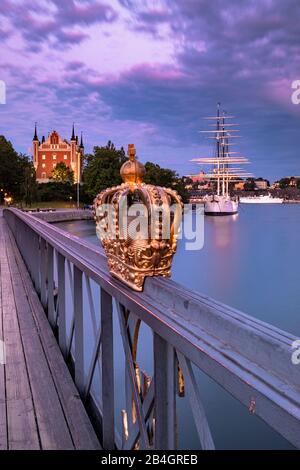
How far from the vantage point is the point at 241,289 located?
21.2m

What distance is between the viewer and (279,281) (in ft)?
75.3

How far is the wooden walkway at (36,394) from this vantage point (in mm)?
2520

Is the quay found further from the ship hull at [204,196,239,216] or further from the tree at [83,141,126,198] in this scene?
the ship hull at [204,196,239,216]

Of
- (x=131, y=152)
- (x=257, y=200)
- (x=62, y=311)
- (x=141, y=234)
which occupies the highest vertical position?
(x=257, y=200)

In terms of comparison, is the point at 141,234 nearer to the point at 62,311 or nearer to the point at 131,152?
the point at 131,152

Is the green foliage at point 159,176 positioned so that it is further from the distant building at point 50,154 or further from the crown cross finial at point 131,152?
the crown cross finial at point 131,152

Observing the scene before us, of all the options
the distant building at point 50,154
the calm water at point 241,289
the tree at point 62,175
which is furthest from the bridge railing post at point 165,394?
the distant building at point 50,154

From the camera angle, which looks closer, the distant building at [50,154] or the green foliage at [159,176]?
the green foliage at [159,176]

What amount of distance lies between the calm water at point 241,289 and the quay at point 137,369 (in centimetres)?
218

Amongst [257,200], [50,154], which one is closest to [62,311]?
[50,154]

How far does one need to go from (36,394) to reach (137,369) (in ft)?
4.52

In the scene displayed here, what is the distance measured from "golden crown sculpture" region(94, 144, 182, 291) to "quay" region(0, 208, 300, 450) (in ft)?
0.32

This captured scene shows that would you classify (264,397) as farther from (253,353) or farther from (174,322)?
(174,322)

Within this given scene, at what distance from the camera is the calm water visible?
21.2 ft
